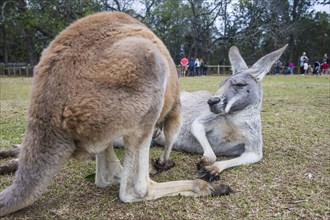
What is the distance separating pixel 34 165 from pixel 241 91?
1924 millimetres

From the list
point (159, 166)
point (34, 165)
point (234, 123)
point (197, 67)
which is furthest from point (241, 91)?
point (197, 67)

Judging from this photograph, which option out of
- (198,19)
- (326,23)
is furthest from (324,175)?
(326,23)

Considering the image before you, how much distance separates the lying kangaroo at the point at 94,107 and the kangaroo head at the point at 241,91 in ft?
2.97

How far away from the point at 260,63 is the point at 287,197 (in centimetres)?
140

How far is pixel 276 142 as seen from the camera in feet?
11.7

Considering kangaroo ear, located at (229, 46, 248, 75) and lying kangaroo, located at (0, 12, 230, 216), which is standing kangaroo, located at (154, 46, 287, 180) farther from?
lying kangaroo, located at (0, 12, 230, 216)

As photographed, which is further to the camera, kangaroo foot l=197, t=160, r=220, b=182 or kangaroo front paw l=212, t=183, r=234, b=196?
kangaroo foot l=197, t=160, r=220, b=182

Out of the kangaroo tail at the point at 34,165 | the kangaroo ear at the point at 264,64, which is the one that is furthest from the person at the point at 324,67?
the kangaroo tail at the point at 34,165

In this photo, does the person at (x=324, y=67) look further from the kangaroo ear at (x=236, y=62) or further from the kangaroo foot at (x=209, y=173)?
the kangaroo foot at (x=209, y=173)

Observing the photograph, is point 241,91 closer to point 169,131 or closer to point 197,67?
point 169,131

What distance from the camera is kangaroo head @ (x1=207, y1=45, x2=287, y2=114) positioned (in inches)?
117

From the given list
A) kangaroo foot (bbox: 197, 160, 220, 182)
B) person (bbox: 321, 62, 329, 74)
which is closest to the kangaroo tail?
kangaroo foot (bbox: 197, 160, 220, 182)

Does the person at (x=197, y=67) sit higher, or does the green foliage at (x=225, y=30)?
the green foliage at (x=225, y=30)

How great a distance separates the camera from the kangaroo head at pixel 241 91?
2.97 metres
